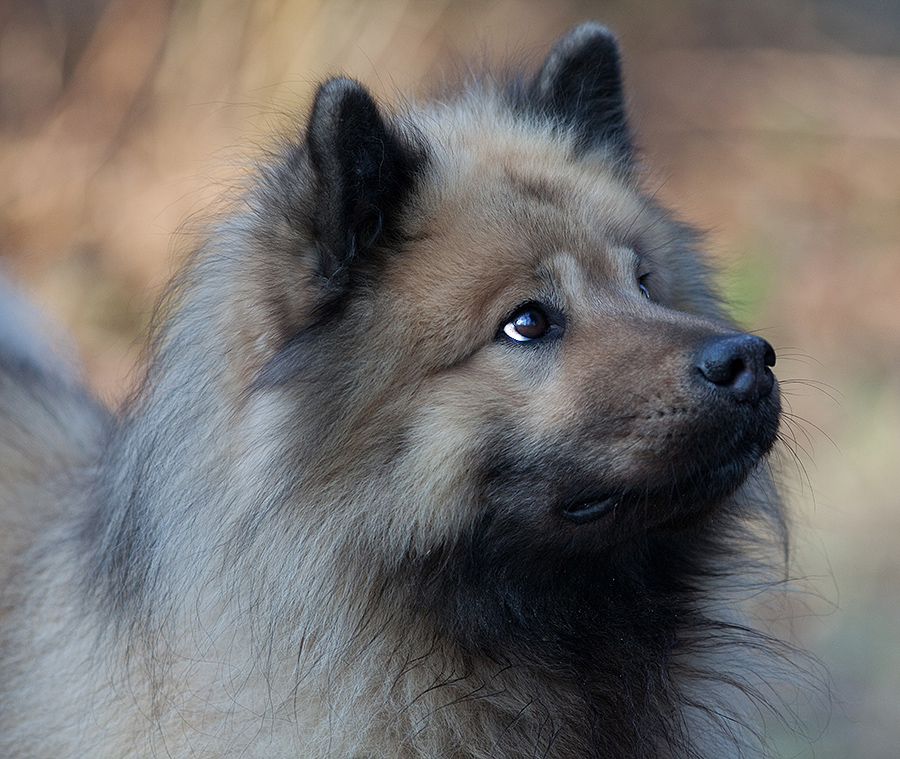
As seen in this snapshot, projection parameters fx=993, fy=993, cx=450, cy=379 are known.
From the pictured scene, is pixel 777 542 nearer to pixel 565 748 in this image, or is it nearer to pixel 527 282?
pixel 565 748

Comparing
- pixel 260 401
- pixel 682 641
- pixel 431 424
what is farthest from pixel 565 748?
pixel 260 401

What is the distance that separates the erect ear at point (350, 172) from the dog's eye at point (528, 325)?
393mm

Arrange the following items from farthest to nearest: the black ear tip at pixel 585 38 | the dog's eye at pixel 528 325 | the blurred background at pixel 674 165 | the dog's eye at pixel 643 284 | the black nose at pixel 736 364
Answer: the blurred background at pixel 674 165
the black ear tip at pixel 585 38
the dog's eye at pixel 643 284
the dog's eye at pixel 528 325
the black nose at pixel 736 364

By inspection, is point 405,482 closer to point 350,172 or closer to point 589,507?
point 589,507

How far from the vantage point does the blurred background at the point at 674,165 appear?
5.84 meters

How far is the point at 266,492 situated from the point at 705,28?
8985 mm

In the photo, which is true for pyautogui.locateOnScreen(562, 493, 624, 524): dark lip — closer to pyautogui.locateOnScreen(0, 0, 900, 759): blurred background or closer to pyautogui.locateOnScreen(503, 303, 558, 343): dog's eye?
Result: pyautogui.locateOnScreen(503, 303, 558, 343): dog's eye

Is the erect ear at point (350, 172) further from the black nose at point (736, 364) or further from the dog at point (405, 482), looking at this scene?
the black nose at point (736, 364)

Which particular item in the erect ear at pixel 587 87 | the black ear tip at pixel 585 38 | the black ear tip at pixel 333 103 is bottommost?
the black ear tip at pixel 333 103

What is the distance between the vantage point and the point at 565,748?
8.14 ft

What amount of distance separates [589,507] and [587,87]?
1593 millimetres

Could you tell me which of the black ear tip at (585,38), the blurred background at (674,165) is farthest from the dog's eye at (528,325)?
the blurred background at (674,165)

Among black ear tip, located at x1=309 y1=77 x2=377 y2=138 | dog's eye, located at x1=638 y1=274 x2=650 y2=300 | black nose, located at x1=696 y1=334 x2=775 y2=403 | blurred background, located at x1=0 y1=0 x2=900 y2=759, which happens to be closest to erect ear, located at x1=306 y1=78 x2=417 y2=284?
black ear tip, located at x1=309 y1=77 x2=377 y2=138

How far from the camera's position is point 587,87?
3232 millimetres
